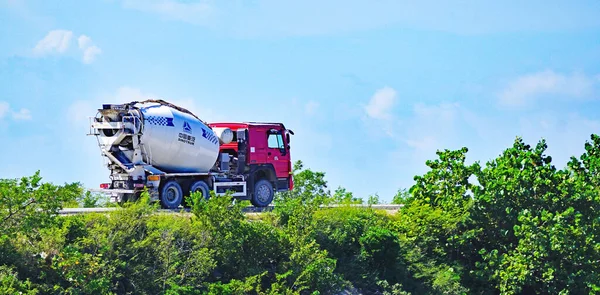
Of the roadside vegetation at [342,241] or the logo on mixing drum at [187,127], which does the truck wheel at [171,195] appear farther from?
the roadside vegetation at [342,241]

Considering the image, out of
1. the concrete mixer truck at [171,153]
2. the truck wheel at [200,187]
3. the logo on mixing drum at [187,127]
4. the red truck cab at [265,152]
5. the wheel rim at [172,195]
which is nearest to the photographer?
the concrete mixer truck at [171,153]

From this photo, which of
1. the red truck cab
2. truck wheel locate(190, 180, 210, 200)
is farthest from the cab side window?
truck wheel locate(190, 180, 210, 200)

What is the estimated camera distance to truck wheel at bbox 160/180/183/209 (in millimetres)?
28281

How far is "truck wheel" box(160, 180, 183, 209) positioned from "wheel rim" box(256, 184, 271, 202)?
4282 millimetres

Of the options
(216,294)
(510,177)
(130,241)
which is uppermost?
(510,177)

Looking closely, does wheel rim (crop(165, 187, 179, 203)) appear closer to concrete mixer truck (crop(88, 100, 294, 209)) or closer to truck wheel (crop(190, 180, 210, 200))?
concrete mixer truck (crop(88, 100, 294, 209))

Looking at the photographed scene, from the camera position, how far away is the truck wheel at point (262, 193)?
→ 106ft

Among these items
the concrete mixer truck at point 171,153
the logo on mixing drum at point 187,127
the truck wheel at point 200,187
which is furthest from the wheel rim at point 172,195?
the logo on mixing drum at point 187,127

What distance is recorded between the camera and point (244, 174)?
32.1 meters

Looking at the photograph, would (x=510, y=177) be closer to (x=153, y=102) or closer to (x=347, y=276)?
(x=347, y=276)

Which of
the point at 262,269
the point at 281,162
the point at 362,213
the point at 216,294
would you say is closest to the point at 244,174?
the point at 281,162

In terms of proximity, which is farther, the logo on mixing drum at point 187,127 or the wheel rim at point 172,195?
the logo on mixing drum at point 187,127

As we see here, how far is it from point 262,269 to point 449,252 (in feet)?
23.0

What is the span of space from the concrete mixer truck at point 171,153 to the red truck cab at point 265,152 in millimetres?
37
